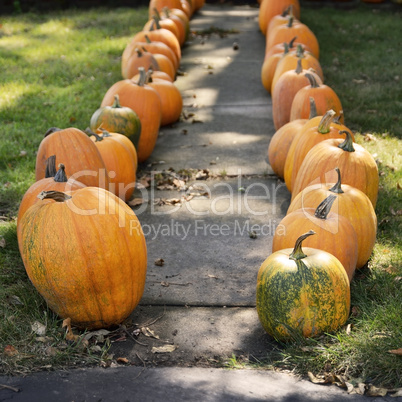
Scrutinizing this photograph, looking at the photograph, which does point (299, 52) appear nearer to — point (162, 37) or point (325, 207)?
point (162, 37)

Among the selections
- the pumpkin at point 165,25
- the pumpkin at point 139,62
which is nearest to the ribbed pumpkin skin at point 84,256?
the pumpkin at point 139,62

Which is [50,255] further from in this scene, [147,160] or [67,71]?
[67,71]

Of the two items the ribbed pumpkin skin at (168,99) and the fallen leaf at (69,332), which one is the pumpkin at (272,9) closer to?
the ribbed pumpkin skin at (168,99)

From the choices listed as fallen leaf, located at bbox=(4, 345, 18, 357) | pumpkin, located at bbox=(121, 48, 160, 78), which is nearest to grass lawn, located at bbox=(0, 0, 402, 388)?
fallen leaf, located at bbox=(4, 345, 18, 357)

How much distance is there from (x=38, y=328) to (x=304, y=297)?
4.80 ft

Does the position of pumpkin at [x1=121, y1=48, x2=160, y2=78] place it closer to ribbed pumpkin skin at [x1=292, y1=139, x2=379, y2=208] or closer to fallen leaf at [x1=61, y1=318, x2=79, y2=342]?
ribbed pumpkin skin at [x1=292, y1=139, x2=379, y2=208]

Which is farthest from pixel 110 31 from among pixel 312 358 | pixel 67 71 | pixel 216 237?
pixel 312 358

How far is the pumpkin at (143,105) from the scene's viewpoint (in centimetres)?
547

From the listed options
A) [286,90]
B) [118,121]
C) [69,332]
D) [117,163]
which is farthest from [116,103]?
[69,332]

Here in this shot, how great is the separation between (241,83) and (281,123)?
2.12 metres

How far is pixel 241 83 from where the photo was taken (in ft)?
25.6

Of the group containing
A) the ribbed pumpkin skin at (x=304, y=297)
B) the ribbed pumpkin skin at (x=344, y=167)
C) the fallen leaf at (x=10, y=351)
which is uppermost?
the ribbed pumpkin skin at (x=344, y=167)

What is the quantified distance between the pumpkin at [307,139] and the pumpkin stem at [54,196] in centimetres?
201

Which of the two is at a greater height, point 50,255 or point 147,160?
point 50,255
